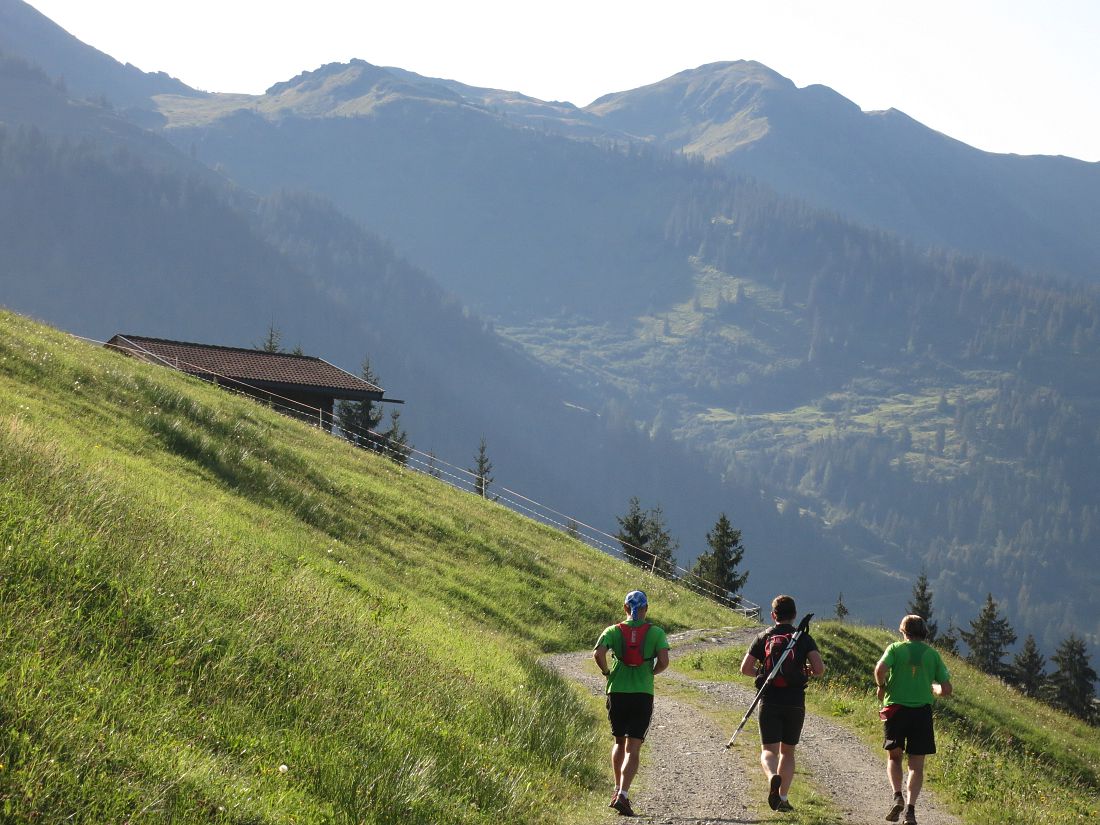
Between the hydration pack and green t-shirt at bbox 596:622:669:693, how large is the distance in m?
1.27

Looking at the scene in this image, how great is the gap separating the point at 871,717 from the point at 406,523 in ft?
53.1

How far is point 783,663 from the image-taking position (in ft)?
36.7

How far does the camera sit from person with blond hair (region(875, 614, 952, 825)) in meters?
11.5

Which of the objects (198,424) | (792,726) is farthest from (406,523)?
(792,726)

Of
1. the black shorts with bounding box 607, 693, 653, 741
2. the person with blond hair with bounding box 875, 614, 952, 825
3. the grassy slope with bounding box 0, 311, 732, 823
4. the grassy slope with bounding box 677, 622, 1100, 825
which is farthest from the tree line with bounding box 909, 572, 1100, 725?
the black shorts with bounding box 607, 693, 653, 741

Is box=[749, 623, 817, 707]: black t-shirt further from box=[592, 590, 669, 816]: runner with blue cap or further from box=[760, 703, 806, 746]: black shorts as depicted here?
box=[592, 590, 669, 816]: runner with blue cap

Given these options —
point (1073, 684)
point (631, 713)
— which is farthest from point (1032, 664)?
point (631, 713)

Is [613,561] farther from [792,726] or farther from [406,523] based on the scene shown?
[792,726]

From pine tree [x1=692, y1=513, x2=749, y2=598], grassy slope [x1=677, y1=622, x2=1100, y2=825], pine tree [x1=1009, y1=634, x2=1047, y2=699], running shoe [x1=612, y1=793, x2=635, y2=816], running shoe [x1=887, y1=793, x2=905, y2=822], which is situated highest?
running shoe [x1=887, y1=793, x2=905, y2=822]

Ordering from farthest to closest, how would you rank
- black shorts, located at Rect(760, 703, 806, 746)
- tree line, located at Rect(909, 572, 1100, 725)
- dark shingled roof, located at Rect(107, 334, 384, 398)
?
tree line, located at Rect(909, 572, 1100, 725) < dark shingled roof, located at Rect(107, 334, 384, 398) < black shorts, located at Rect(760, 703, 806, 746)

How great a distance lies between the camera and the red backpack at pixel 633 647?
10836 mm

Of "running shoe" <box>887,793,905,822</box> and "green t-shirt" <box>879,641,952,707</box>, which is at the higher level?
"green t-shirt" <box>879,641,952,707</box>

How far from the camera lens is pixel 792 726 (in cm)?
1119

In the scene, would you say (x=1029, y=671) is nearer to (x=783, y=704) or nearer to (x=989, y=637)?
(x=989, y=637)
